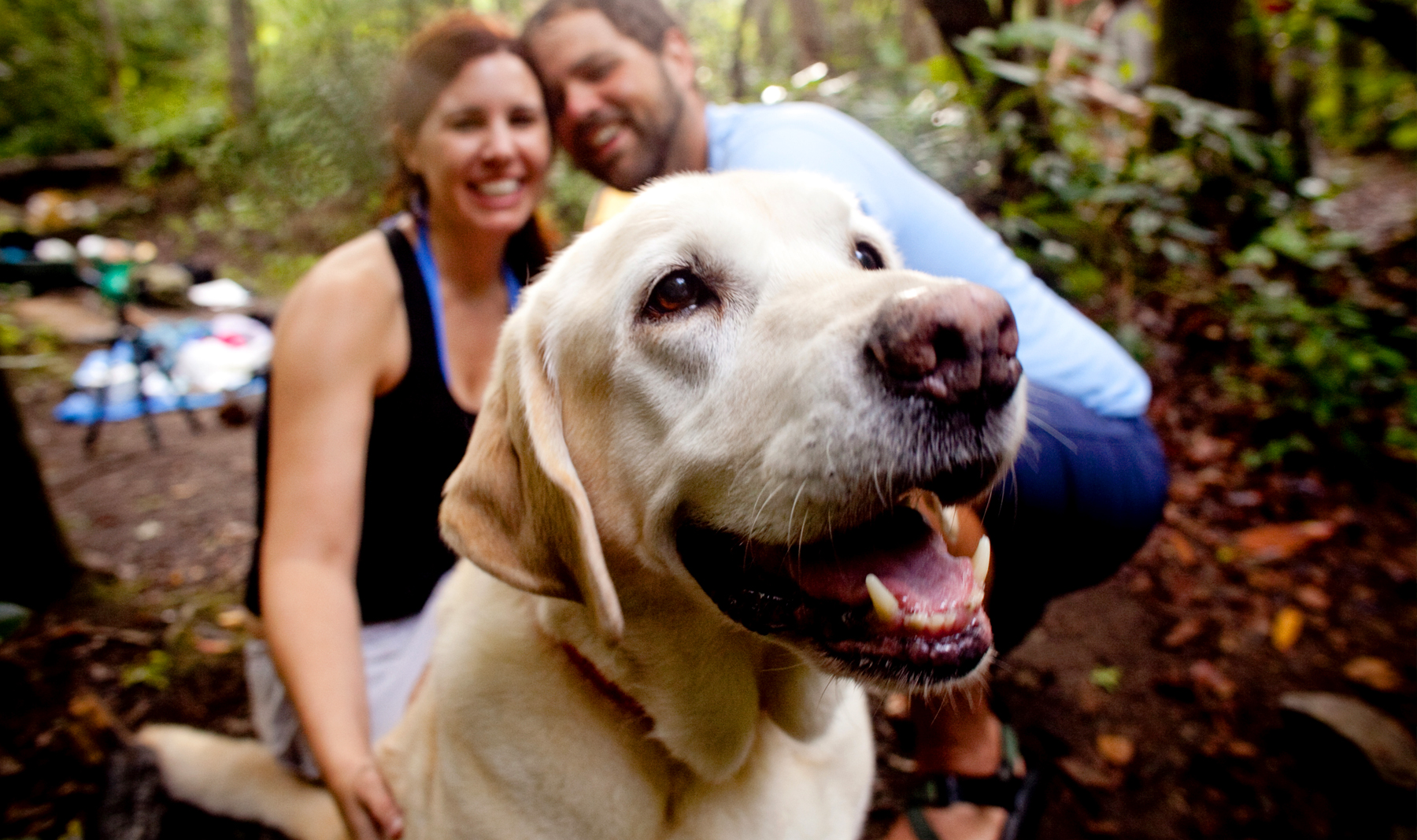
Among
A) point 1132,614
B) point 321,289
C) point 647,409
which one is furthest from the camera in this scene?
point 1132,614

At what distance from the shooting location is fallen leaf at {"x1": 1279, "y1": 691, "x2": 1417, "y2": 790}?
2.38m

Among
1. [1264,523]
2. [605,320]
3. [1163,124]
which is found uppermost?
[605,320]

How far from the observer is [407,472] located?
2324 mm

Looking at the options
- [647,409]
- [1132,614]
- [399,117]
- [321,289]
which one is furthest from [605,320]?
[1132,614]

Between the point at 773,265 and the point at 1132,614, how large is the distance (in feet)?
10.3

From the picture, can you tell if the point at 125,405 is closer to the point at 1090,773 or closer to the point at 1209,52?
the point at 1090,773

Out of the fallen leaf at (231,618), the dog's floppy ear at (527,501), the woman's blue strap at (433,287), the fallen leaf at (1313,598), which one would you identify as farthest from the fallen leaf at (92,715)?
the fallen leaf at (1313,598)

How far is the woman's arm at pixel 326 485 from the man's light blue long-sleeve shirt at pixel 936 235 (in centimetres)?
127

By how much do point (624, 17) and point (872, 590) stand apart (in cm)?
248

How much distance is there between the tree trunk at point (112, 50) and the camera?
14422 mm

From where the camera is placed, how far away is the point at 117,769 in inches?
86.8

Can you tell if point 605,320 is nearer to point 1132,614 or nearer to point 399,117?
point 399,117

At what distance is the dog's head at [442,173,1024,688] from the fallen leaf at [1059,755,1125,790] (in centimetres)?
202

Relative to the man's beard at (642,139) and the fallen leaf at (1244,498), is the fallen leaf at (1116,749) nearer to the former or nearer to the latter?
the fallen leaf at (1244,498)
